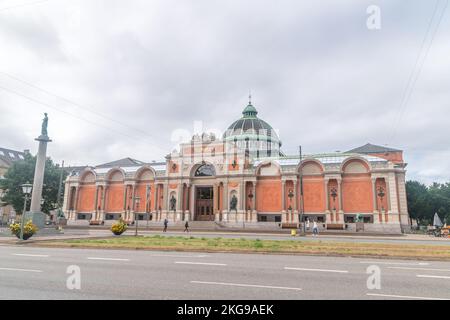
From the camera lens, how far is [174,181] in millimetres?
57969

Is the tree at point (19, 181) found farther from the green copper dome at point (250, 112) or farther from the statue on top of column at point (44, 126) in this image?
the green copper dome at point (250, 112)

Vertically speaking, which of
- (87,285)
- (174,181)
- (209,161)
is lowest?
(87,285)

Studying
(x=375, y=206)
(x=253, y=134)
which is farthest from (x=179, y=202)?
(x=375, y=206)

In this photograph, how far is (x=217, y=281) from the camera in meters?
8.55

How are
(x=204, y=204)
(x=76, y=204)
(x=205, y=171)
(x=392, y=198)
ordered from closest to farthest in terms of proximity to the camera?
(x=392, y=198) < (x=204, y=204) < (x=205, y=171) < (x=76, y=204)

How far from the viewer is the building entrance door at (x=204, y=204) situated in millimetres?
56875

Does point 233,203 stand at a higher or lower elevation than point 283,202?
lower

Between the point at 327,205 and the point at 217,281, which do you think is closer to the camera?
the point at 217,281

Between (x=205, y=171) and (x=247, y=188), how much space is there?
921 centimetres

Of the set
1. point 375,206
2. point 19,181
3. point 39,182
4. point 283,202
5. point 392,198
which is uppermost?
point 19,181

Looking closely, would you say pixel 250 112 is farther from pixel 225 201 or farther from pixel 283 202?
pixel 283 202
